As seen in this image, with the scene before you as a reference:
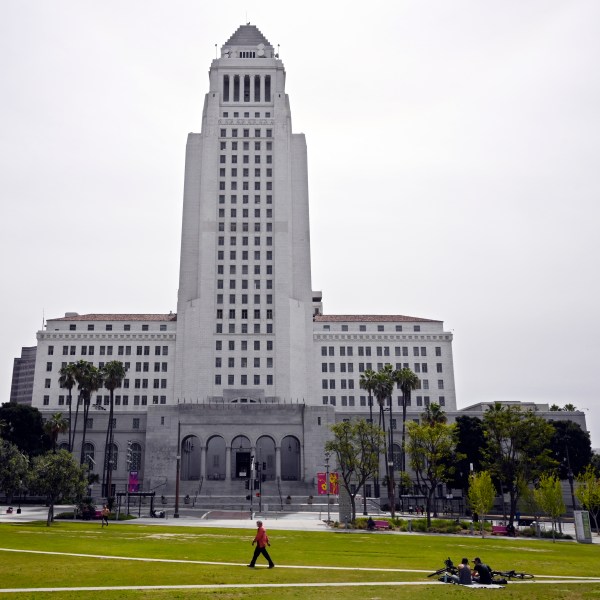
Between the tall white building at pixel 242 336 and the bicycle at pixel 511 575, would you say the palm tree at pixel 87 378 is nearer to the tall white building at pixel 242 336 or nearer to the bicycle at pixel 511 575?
the tall white building at pixel 242 336

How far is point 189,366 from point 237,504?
33.6 m

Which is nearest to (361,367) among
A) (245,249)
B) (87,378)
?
(245,249)

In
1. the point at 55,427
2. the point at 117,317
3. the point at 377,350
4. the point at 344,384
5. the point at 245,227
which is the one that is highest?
the point at 245,227

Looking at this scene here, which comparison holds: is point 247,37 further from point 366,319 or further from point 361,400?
point 361,400

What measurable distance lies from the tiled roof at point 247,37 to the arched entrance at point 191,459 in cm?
7851

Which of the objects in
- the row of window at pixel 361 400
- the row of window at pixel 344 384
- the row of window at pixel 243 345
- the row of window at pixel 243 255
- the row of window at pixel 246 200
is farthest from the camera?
the row of window at pixel 344 384

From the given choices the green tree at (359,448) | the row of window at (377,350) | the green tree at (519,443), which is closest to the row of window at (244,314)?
the row of window at (377,350)

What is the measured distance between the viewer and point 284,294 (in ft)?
355

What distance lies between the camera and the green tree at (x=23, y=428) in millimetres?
Result: 88875

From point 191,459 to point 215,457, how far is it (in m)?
4.10

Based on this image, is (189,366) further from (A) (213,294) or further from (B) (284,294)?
(B) (284,294)

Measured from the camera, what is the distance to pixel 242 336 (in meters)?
107

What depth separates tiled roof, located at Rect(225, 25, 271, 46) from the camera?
411 ft

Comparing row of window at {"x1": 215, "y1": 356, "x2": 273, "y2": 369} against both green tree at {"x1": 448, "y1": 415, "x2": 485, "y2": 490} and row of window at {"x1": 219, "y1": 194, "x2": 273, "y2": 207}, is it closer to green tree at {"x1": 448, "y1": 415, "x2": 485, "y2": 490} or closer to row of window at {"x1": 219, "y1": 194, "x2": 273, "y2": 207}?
row of window at {"x1": 219, "y1": 194, "x2": 273, "y2": 207}
